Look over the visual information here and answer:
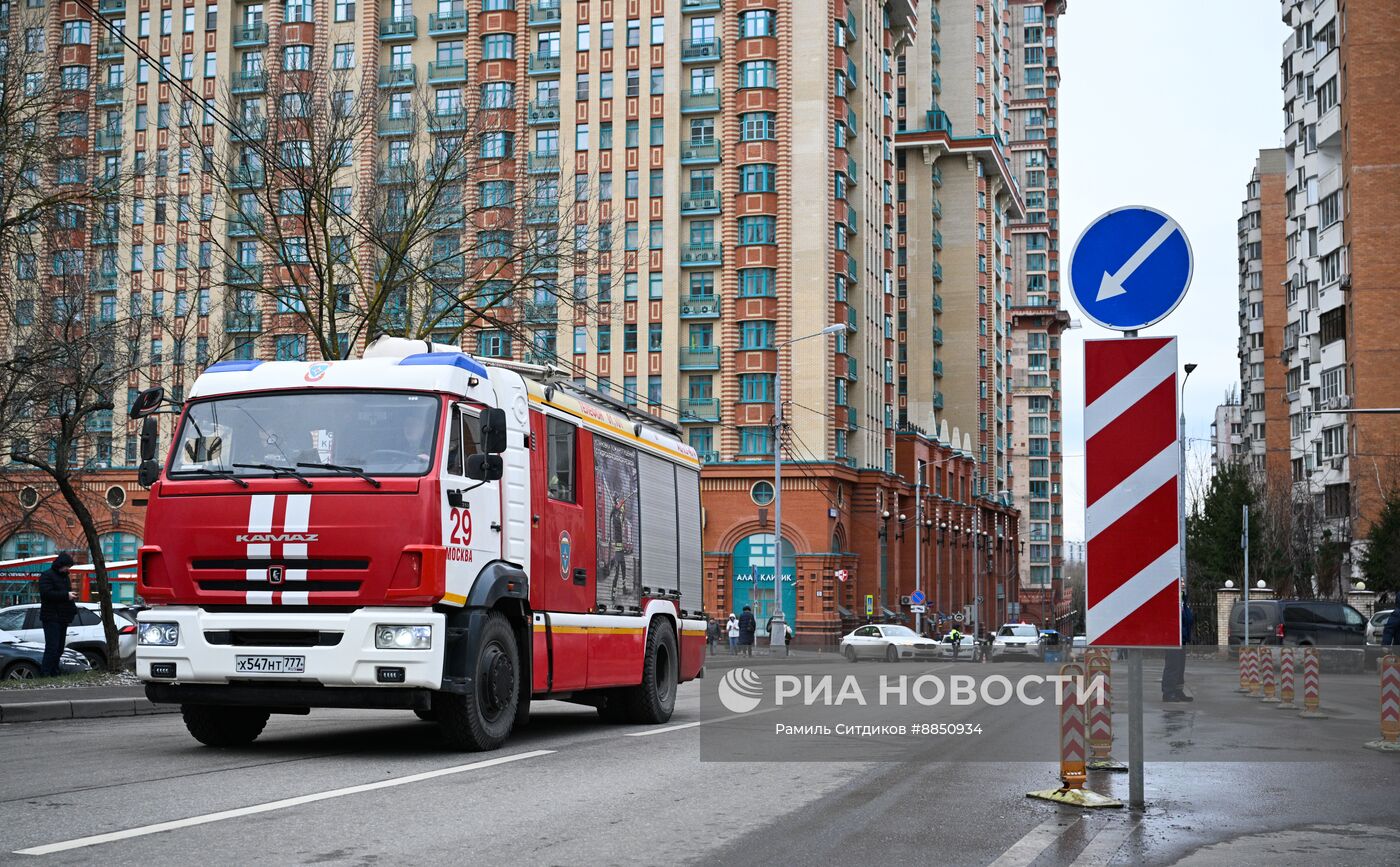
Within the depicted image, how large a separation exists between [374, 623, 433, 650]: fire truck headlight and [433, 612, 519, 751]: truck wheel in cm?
51

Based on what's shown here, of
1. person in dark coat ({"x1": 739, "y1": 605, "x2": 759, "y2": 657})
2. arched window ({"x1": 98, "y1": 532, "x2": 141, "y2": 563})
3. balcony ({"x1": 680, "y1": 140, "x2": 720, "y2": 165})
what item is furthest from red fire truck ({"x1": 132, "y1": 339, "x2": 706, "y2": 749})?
arched window ({"x1": 98, "y1": 532, "x2": 141, "y2": 563})

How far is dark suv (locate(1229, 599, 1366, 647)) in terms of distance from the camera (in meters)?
50.9

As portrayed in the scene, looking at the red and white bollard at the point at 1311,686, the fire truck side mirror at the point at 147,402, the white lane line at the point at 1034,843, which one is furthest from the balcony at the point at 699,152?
the white lane line at the point at 1034,843

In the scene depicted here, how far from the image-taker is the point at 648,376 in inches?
2790

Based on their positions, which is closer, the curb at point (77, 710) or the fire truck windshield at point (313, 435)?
the fire truck windshield at point (313, 435)

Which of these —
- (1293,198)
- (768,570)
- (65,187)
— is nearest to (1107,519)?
(65,187)

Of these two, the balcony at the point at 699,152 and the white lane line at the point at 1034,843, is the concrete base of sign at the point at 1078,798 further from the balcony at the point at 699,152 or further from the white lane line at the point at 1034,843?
the balcony at the point at 699,152

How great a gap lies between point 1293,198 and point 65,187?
78037mm

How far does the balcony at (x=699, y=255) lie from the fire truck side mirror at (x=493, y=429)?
59.1 meters

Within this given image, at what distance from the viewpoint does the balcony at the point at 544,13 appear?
7275 cm

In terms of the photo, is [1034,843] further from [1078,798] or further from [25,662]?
[25,662]

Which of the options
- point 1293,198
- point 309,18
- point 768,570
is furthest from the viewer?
point 1293,198

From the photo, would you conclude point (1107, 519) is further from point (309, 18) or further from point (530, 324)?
point (309, 18)

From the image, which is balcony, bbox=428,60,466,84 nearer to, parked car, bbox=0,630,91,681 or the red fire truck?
parked car, bbox=0,630,91,681
